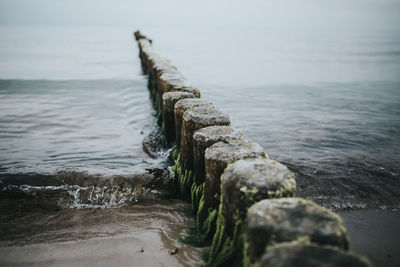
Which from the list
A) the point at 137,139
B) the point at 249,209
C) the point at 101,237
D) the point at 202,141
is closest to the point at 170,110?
the point at 137,139

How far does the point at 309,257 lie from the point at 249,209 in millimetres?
466

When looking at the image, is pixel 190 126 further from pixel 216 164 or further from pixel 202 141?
pixel 216 164

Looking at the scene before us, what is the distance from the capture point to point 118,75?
12547mm

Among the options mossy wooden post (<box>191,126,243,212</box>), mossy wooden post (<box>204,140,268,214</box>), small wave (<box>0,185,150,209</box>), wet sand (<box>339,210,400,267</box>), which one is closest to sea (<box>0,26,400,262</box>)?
small wave (<box>0,185,150,209</box>)

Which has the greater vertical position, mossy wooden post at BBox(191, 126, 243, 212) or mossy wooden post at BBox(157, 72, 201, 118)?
mossy wooden post at BBox(157, 72, 201, 118)

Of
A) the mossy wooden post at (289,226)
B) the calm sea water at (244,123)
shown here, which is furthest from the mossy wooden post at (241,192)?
the calm sea water at (244,123)

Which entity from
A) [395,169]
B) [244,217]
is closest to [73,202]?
[244,217]

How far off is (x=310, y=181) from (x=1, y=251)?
12.3ft

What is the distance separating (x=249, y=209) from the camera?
156cm

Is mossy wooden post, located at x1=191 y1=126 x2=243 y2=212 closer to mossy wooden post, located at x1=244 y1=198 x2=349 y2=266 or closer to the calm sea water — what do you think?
mossy wooden post, located at x1=244 y1=198 x2=349 y2=266

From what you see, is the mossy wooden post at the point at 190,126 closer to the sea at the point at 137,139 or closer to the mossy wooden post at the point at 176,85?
the sea at the point at 137,139

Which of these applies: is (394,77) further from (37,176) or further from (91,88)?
(37,176)

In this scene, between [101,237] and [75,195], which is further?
[75,195]

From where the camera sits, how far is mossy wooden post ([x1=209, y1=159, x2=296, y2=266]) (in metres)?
1.68
